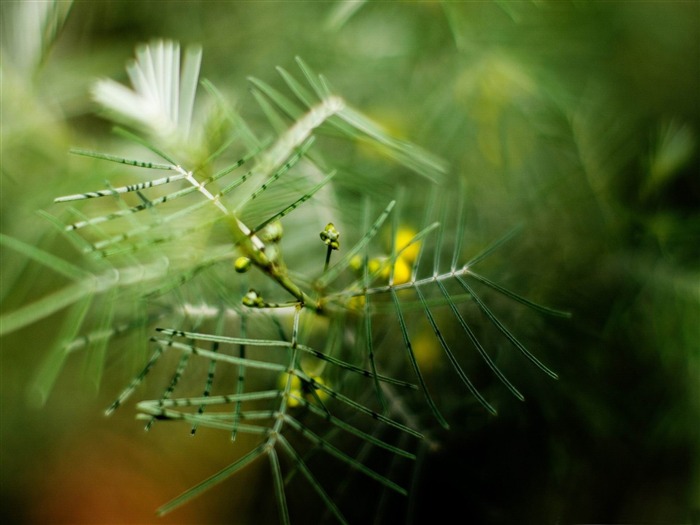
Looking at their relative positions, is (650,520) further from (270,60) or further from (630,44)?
(270,60)

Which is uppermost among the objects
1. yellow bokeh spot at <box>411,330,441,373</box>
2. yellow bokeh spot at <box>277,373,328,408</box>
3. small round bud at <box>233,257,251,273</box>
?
yellow bokeh spot at <box>411,330,441,373</box>

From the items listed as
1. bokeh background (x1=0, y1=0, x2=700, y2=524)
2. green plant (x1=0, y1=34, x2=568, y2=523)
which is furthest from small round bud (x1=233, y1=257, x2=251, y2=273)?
bokeh background (x1=0, y1=0, x2=700, y2=524)

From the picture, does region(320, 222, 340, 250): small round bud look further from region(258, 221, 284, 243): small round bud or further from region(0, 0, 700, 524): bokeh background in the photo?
region(0, 0, 700, 524): bokeh background

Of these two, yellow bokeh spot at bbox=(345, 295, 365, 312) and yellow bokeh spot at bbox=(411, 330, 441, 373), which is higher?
yellow bokeh spot at bbox=(411, 330, 441, 373)

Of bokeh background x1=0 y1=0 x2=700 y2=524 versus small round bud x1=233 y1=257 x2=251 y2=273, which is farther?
bokeh background x1=0 y1=0 x2=700 y2=524

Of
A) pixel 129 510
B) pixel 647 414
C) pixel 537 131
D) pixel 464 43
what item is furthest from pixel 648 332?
pixel 129 510

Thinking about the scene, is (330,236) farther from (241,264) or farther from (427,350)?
(427,350)
